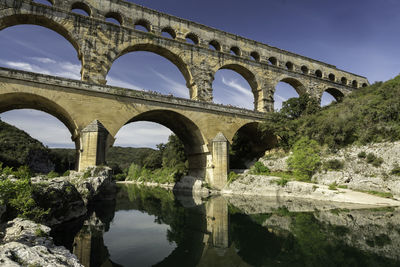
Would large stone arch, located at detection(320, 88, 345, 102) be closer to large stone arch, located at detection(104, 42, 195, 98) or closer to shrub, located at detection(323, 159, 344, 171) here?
shrub, located at detection(323, 159, 344, 171)

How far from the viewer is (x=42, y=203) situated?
8414mm

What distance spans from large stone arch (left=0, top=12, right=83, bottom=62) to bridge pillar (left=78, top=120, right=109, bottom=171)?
6694 mm

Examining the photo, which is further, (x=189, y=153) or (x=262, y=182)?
(x=189, y=153)

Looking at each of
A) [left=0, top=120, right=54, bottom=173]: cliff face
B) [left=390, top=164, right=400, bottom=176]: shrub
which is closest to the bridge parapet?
[left=390, top=164, right=400, bottom=176]: shrub

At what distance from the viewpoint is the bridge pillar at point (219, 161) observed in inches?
854

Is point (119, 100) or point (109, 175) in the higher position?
point (119, 100)

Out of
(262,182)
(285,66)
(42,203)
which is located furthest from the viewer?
(285,66)

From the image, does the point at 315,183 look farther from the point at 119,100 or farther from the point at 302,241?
the point at 119,100

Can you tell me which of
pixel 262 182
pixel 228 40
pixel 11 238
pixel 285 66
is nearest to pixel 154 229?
pixel 11 238

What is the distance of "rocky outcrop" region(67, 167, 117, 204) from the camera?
1228 centimetres

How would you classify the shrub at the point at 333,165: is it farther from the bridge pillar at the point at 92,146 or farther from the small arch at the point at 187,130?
the bridge pillar at the point at 92,146

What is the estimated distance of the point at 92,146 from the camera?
1598cm

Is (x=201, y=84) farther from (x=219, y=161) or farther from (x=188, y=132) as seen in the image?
(x=219, y=161)

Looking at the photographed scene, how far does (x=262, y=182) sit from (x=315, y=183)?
3.91 metres
